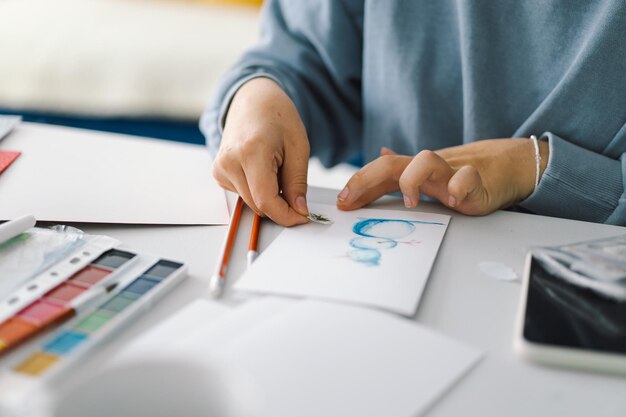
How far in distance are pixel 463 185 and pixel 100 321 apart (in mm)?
294

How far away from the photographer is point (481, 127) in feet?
2.54

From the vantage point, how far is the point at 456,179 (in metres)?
0.55

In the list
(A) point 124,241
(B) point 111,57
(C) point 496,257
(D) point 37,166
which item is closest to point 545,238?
(C) point 496,257

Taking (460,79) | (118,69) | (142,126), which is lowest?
(142,126)

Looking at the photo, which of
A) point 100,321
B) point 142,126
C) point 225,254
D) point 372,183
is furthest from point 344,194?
point 142,126

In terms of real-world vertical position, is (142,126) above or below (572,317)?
below

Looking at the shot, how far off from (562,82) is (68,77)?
1.22m

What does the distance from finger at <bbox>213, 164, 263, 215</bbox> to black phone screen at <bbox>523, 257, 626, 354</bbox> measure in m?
0.23

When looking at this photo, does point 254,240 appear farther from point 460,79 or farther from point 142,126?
point 142,126

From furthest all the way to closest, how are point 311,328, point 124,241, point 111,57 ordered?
point 111,57 → point 124,241 → point 311,328

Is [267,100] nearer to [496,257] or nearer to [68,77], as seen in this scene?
[496,257]

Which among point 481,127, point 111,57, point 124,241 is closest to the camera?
point 124,241

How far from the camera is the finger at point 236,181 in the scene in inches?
22.3

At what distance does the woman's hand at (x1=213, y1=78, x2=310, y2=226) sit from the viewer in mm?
550
